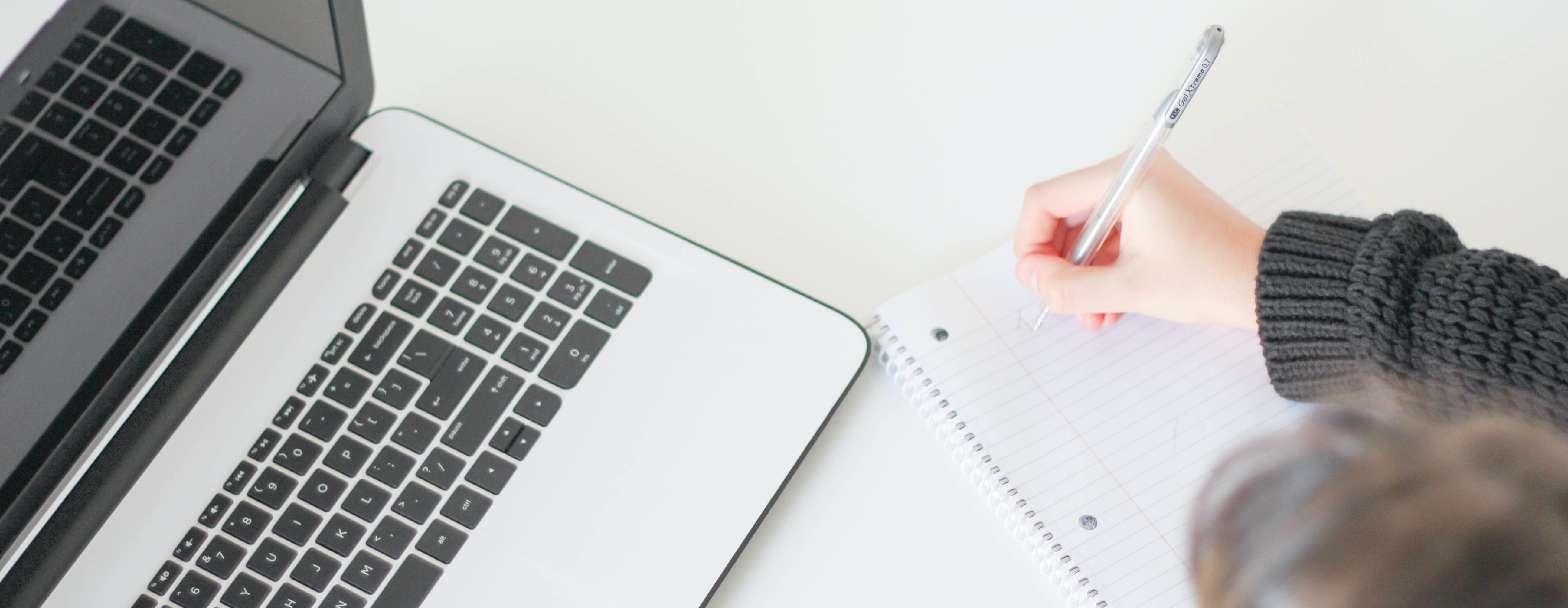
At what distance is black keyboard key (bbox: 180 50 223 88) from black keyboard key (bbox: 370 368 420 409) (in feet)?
0.57

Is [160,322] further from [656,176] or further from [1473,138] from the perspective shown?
[1473,138]

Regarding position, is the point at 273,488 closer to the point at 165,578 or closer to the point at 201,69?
the point at 165,578

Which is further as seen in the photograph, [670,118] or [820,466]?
[670,118]

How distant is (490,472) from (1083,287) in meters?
0.33

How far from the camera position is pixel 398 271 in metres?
0.57

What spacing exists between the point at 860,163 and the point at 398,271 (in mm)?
296

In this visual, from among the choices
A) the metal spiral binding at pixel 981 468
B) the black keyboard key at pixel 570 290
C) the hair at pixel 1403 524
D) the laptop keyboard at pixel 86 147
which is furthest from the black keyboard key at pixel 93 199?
the hair at pixel 1403 524

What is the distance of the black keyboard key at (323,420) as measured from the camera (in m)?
0.52

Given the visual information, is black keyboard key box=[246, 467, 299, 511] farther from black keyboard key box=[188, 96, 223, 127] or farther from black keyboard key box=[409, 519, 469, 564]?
black keyboard key box=[188, 96, 223, 127]

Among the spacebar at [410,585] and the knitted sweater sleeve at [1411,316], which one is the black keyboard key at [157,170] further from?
the knitted sweater sleeve at [1411,316]

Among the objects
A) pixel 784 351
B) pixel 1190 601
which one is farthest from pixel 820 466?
pixel 1190 601

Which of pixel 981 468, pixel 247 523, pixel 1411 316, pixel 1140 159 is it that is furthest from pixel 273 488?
pixel 1411 316

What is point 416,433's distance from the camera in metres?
0.52

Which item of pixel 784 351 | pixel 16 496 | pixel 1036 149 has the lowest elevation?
pixel 16 496
